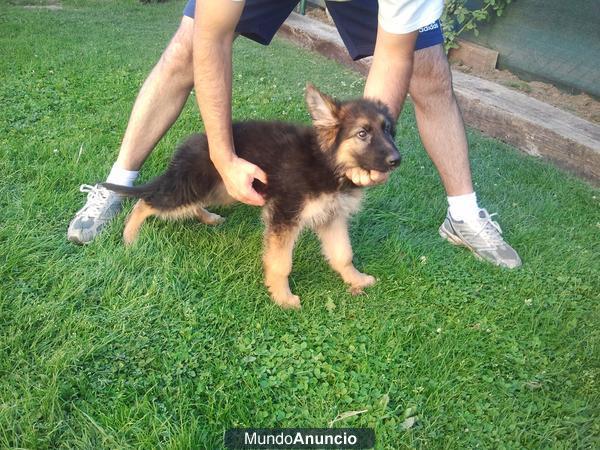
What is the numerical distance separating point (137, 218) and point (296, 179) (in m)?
1.09

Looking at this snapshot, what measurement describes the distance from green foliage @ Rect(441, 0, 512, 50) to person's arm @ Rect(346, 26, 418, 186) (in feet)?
14.5

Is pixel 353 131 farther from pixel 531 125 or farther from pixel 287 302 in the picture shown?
pixel 531 125

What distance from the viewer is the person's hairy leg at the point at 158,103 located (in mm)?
3492

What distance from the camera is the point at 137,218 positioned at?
3.37 meters

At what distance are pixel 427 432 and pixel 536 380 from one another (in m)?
0.69

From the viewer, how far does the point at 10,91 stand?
5301 millimetres

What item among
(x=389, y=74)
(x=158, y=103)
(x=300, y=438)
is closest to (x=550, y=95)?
(x=389, y=74)

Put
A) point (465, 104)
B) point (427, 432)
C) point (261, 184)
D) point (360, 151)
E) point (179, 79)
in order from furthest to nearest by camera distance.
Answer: point (465, 104), point (179, 79), point (261, 184), point (360, 151), point (427, 432)

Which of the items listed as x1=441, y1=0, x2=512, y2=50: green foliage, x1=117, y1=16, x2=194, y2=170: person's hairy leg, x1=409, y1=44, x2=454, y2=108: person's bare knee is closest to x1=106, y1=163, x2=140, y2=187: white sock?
x1=117, y1=16, x2=194, y2=170: person's hairy leg

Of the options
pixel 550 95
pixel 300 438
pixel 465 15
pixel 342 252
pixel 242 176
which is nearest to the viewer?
pixel 300 438

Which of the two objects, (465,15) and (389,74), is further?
(465,15)

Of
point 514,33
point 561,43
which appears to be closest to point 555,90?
point 561,43

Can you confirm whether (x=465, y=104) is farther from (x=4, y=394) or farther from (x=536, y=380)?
(x=4, y=394)

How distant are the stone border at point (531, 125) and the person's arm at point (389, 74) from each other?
9.13 ft
